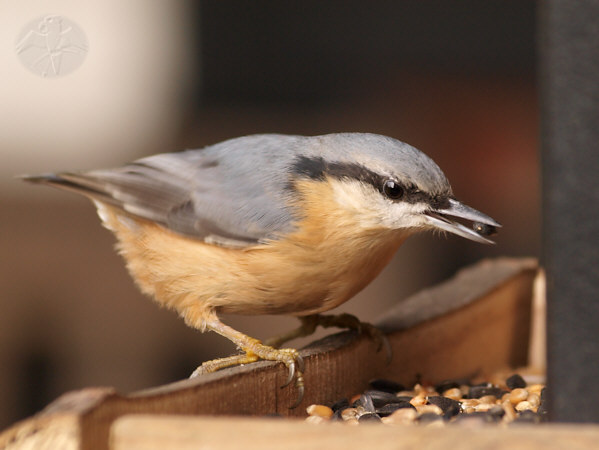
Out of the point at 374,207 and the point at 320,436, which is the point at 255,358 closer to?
the point at 374,207

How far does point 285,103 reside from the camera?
5.48 metres

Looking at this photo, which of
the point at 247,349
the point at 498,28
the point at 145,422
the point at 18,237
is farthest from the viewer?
the point at 498,28

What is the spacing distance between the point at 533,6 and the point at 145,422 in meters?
4.90

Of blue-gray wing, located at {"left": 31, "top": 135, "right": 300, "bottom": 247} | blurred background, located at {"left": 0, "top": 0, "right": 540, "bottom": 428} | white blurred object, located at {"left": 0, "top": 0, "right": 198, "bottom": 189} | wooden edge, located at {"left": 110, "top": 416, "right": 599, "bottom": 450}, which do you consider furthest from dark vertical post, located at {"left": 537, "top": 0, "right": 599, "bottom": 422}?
white blurred object, located at {"left": 0, "top": 0, "right": 198, "bottom": 189}

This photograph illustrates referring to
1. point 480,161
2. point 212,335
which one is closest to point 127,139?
point 212,335

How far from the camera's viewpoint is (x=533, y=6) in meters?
5.46

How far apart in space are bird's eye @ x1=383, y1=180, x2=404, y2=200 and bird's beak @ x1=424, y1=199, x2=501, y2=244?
7 centimetres

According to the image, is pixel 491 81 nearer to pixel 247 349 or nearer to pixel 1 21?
pixel 1 21

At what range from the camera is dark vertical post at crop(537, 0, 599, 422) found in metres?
1.22

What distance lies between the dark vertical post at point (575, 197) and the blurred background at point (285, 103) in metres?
3.87

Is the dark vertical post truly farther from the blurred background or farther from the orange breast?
the blurred background

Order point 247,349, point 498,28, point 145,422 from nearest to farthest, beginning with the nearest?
point 145,422
point 247,349
point 498,28

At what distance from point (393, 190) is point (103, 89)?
419 centimetres

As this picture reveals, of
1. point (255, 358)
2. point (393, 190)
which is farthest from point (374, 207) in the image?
point (255, 358)
